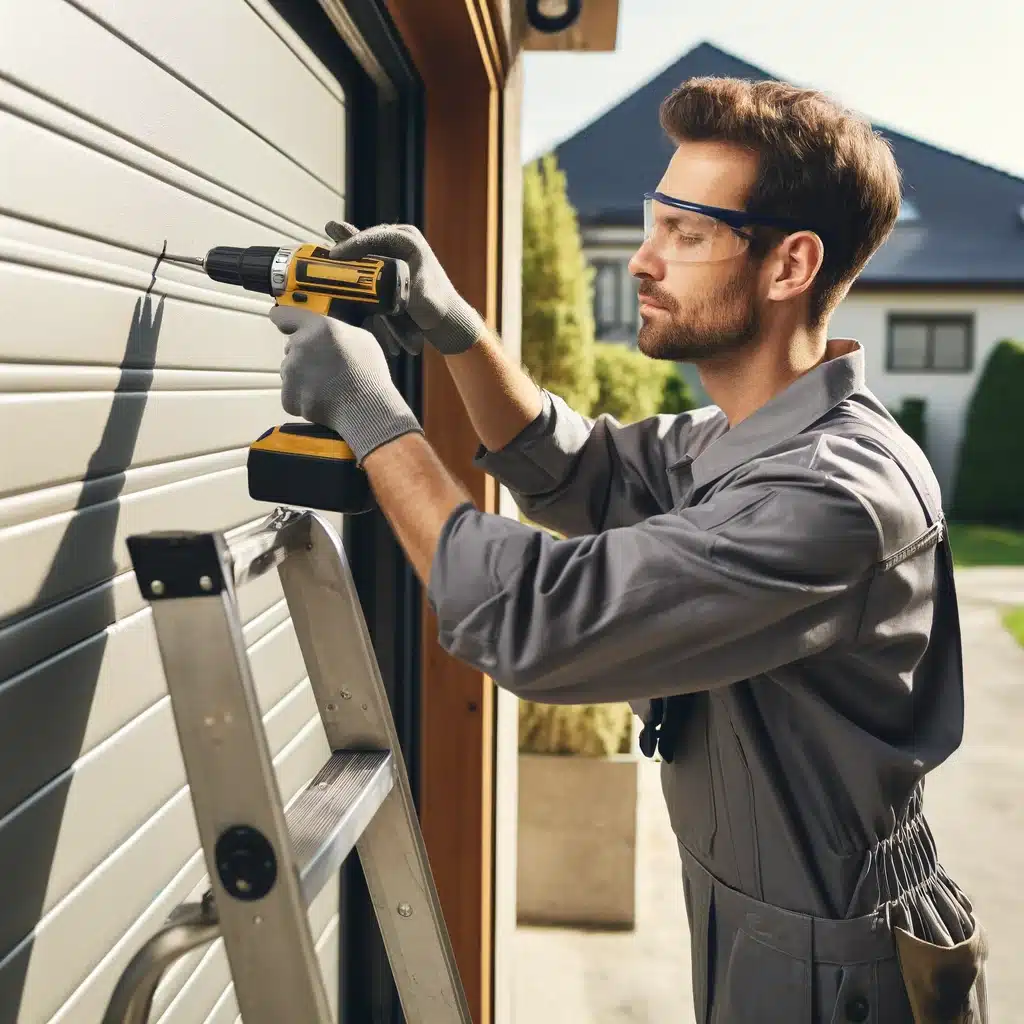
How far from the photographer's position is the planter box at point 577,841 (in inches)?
182

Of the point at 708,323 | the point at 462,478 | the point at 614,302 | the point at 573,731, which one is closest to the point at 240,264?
the point at 708,323

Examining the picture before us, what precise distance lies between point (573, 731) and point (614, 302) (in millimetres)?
18603

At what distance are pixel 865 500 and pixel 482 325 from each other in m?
0.83

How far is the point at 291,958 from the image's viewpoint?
3.51ft

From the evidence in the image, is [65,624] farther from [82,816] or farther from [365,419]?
[365,419]

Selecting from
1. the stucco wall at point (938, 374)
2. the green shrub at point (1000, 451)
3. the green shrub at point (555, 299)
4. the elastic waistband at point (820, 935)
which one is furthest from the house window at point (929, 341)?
the elastic waistband at point (820, 935)

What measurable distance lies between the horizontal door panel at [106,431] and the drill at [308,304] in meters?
0.13

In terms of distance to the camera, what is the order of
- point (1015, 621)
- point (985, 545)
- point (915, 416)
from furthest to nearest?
1. point (915, 416)
2. point (985, 545)
3. point (1015, 621)

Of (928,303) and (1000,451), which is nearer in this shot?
(1000,451)

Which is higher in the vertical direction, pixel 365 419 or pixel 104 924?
pixel 365 419

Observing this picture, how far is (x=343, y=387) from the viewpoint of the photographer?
1424 millimetres

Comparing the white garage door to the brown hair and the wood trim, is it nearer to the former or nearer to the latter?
the brown hair

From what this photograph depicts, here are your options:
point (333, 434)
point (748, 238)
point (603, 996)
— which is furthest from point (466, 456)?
point (603, 996)

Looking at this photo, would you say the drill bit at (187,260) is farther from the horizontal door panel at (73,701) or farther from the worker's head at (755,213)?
the worker's head at (755,213)
